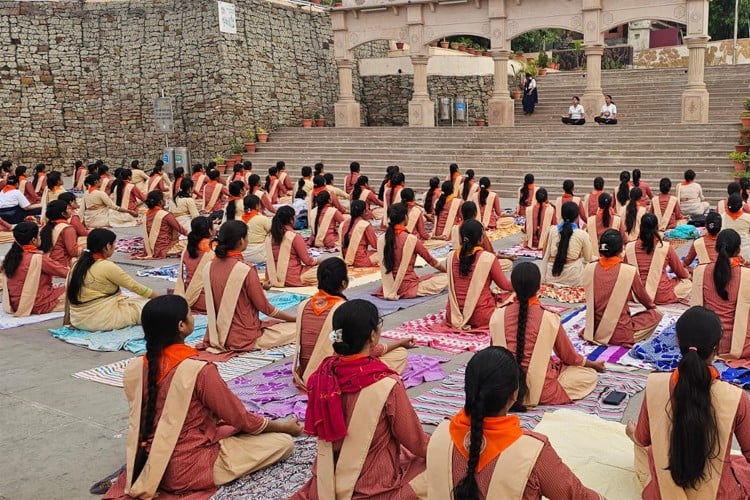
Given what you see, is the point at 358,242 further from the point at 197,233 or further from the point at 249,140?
the point at 249,140

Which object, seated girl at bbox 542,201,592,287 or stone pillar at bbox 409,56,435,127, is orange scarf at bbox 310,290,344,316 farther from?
stone pillar at bbox 409,56,435,127

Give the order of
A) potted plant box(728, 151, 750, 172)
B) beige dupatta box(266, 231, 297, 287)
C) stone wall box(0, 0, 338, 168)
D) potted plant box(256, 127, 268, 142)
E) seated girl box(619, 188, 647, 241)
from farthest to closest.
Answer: potted plant box(256, 127, 268, 142) < stone wall box(0, 0, 338, 168) < potted plant box(728, 151, 750, 172) < seated girl box(619, 188, 647, 241) < beige dupatta box(266, 231, 297, 287)

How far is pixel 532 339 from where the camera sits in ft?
15.3

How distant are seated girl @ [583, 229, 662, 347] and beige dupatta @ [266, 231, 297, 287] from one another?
3.50m

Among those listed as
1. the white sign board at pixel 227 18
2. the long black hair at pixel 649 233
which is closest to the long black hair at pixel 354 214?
the long black hair at pixel 649 233

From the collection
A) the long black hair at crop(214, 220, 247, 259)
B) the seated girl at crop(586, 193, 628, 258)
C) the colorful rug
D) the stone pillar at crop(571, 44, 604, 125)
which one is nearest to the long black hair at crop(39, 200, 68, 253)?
the long black hair at crop(214, 220, 247, 259)

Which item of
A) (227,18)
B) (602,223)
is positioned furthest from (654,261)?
(227,18)

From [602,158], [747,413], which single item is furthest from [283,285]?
[602,158]

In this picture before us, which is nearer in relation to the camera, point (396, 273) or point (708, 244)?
point (708, 244)

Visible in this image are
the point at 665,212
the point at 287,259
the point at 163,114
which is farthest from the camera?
the point at 163,114

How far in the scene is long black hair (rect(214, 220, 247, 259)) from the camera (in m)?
6.00

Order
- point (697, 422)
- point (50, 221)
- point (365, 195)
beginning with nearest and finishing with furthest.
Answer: point (697, 422) → point (50, 221) → point (365, 195)

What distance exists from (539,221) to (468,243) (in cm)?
424

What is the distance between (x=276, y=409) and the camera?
507cm
